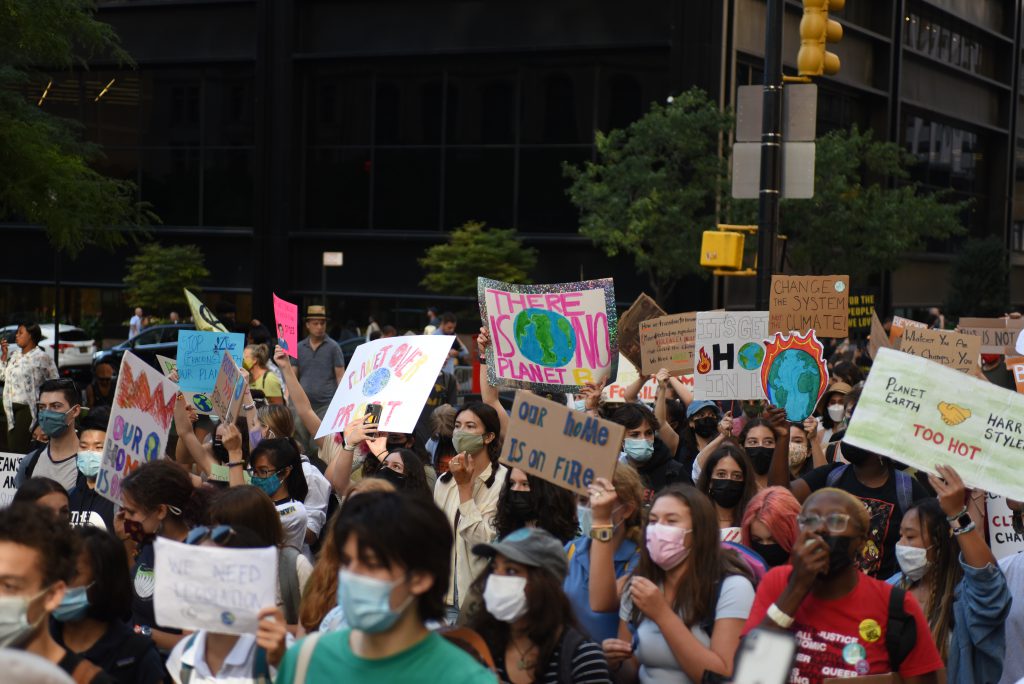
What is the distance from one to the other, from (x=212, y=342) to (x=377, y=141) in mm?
25762

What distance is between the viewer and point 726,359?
372 inches

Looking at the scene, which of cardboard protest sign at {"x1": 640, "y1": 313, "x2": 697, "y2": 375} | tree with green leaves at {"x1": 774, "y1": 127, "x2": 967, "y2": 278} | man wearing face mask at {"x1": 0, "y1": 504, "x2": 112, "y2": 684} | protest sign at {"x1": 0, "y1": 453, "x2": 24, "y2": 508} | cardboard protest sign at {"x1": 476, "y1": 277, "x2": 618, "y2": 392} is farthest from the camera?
tree with green leaves at {"x1": 774, "y1": 127, "x2": 967, "y2": 278}

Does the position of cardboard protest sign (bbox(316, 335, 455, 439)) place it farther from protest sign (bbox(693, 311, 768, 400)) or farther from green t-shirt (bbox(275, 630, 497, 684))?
green t-shirt (bbox(275, 630, 497, 684))

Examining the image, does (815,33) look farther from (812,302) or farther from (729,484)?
(729,484)

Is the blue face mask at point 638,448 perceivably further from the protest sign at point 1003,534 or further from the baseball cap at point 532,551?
the baseball cap at point 532,551

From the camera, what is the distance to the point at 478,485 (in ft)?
23.1

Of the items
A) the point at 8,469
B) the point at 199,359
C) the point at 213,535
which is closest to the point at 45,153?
the point at 199,359

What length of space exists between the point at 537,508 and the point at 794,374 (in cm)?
317

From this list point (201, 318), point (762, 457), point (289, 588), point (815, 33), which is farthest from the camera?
point (201, 318)

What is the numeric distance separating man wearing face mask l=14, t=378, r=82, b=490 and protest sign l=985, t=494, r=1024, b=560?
4785 millimetres

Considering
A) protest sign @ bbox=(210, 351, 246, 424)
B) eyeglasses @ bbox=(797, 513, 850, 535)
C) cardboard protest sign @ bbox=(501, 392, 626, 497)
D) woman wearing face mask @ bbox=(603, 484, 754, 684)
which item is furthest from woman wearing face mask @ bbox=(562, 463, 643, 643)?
protest sign @ bbox=(210, 351, 246, 424)

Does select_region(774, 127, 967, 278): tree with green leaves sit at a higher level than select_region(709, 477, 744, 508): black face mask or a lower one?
higher

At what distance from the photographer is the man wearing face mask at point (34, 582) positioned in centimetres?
382

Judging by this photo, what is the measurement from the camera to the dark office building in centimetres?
3297
